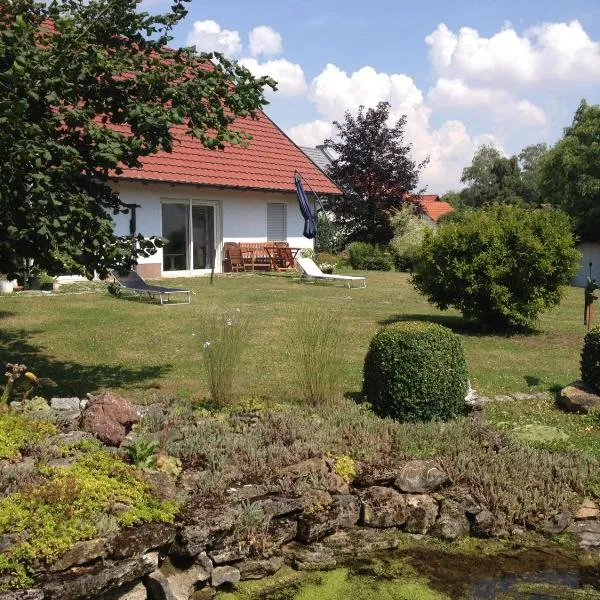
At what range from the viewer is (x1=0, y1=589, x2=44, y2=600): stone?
12.5 feet

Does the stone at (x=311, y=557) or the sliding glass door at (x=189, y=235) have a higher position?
the sliding glass door at (x=189, y=235)

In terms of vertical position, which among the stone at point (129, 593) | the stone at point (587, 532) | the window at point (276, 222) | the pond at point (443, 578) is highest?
the window at point (276, 222)

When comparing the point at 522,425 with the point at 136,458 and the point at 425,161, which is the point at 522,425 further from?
the point at 425,161

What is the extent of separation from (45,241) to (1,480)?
2.26m

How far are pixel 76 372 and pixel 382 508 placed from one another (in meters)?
4.73

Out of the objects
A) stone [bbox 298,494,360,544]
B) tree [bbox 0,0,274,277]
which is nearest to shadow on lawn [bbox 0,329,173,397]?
tree [bbox 0,0,274,277]

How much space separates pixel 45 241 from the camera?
616 cm

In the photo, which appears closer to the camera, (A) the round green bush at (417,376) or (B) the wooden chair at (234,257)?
(A) the round green bush at (417,376)

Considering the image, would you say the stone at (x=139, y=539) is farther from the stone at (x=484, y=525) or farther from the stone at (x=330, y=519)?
the stone at (x=484, y=525)

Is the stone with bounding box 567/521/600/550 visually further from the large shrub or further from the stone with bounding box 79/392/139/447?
the large shrub

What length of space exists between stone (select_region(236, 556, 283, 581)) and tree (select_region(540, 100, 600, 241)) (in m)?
34.2

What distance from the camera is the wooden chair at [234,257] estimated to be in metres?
21.8

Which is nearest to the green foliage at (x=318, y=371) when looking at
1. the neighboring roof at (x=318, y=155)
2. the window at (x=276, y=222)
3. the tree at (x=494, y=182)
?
the window at (x=276, y=222)

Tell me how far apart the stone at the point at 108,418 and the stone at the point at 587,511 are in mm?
3857
